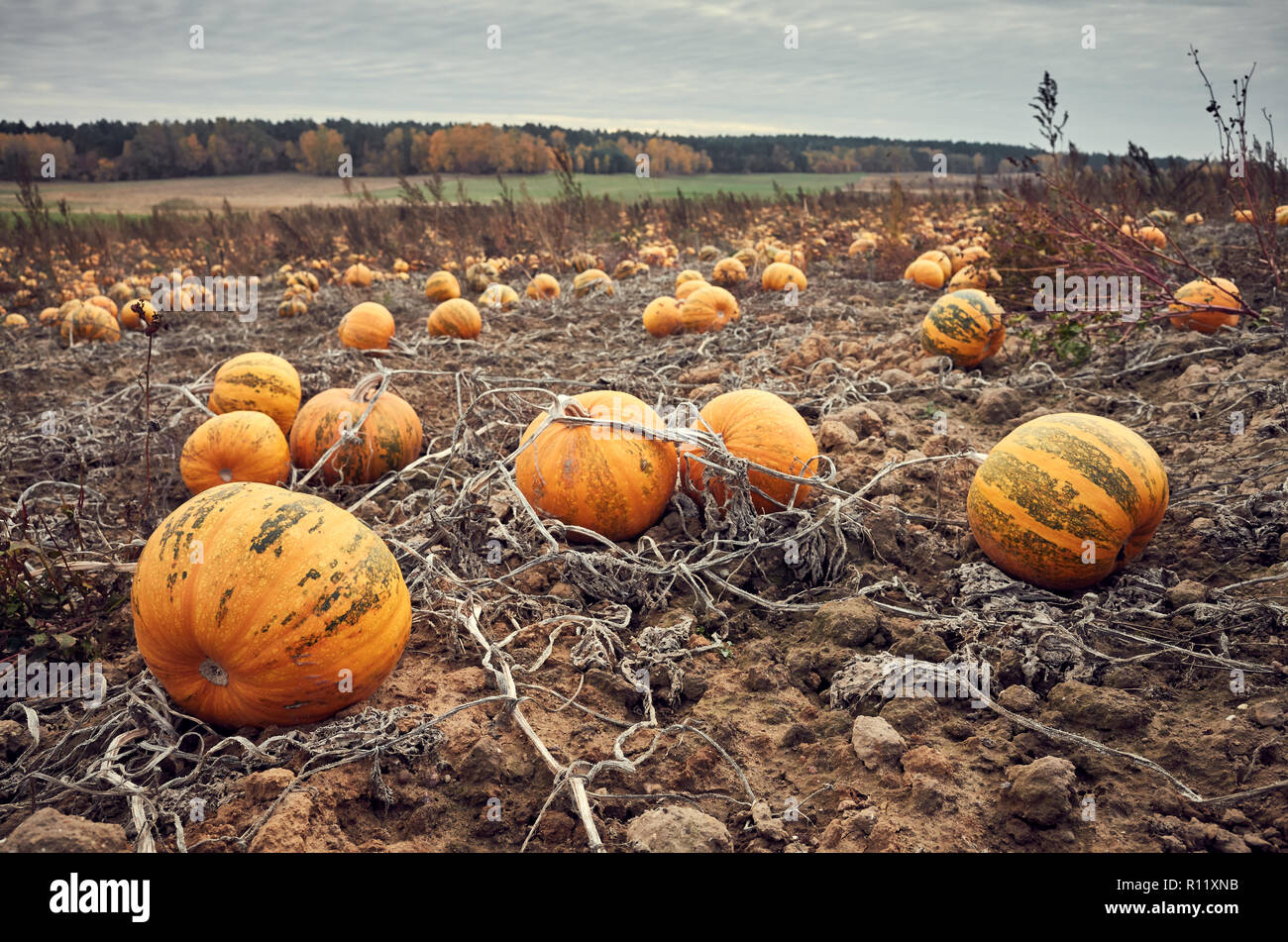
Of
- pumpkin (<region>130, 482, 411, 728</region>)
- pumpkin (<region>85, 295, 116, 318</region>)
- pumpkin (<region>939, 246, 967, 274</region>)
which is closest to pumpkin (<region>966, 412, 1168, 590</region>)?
pumpkin (<region>130, 482, 411, 728</region>)

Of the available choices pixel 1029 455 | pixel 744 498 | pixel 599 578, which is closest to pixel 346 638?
pixel 599 578

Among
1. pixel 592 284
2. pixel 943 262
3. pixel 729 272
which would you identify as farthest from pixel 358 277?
pixel 943 262

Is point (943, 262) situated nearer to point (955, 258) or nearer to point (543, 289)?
point (955, 258)

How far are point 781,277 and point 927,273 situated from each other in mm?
2103

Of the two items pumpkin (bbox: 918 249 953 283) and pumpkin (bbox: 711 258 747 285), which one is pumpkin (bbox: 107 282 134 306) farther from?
pumpkin (bbox: 918 249 953 283)

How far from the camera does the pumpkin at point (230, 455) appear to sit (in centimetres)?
455

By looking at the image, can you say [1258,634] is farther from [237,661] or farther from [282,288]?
[282,288]

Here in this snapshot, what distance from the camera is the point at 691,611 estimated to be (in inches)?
134

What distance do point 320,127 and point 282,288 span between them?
31.3 m

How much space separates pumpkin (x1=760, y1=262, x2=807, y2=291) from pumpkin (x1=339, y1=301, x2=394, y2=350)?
555cm

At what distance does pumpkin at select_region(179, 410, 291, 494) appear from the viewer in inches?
179

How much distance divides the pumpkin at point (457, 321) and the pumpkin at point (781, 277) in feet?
14.9

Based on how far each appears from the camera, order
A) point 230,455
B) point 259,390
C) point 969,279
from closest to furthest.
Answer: point 230,455 → point 259,390 → point 969,279

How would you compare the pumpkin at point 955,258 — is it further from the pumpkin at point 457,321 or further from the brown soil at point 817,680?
the pumpkin at point 457,321
